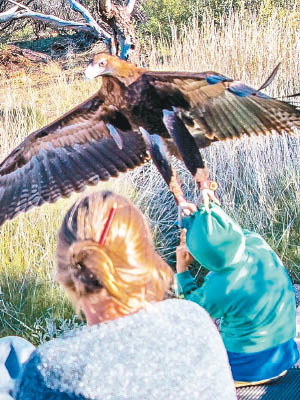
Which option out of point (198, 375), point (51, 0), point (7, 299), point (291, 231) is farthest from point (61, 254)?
point (51, 0)

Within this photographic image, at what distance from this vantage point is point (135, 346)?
4.09 feet

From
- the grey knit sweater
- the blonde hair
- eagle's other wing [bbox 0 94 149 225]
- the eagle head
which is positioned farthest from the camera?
eagle's other wing [bbox 0 94 149 225]

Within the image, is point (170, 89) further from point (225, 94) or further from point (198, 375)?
point (198, 375)

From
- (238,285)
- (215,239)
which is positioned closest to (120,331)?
(215,239)

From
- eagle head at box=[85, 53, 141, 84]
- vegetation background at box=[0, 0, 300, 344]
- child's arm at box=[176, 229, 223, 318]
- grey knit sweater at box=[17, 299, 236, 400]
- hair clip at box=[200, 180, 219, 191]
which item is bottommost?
vegetation background at box=[0, 0, 300, 344]

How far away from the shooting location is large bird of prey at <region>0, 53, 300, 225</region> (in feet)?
8.33

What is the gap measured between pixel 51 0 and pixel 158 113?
13.1 m

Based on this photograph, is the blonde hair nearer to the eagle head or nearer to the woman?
the woman

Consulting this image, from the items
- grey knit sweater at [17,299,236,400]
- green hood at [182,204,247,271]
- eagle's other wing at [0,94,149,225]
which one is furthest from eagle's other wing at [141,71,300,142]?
grey knit sweater at [17,299,236,400]

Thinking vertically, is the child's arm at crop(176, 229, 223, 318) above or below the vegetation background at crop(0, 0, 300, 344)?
above

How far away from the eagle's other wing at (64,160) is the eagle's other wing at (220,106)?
0.28 m

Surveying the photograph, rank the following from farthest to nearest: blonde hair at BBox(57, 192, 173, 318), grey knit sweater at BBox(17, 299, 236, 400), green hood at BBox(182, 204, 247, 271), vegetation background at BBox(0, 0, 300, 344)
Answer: vegetation background at BBox(0, 0, 300, 344), green hood at BBox(182, 204, 247, 271), blonde hair at BBox(57, 192, 173, 318), grey knit sweater at BBox(17, 299, 236, 400)

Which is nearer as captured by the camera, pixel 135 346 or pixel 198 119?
pixel 135 346

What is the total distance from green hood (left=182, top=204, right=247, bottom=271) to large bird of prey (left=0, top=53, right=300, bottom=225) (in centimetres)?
35
